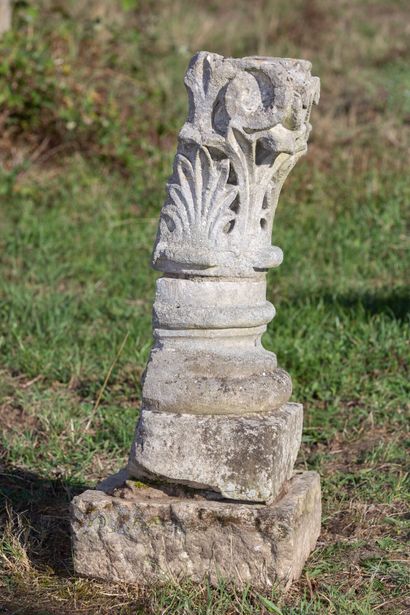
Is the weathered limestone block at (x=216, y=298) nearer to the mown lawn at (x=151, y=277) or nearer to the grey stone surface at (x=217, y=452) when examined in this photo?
the grey stone surface at (x=217, y=452)

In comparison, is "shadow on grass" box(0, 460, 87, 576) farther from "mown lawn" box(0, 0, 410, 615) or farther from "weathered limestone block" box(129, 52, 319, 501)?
"weathered limestone block" box(129, 52, 319, 501)

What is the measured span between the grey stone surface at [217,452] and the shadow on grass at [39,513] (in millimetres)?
624

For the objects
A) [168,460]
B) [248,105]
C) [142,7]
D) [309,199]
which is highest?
[142,7]

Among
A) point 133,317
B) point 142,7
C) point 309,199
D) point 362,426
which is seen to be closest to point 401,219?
point 309,199

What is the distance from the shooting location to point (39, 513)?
171 inches

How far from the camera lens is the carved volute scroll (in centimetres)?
342

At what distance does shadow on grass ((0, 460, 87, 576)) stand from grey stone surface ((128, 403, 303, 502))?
624 millimetres

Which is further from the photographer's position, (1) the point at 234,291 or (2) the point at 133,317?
(2) the point at 133,317

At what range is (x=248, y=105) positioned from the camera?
343cm

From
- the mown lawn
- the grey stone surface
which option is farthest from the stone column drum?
the mown lawn

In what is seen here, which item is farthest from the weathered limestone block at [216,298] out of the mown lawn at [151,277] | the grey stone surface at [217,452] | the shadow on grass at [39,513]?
the shadow on grass at [39,513]

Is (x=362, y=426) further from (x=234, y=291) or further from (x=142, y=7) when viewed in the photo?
(x=142, y=7)

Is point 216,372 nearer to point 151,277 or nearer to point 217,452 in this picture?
point 217,452

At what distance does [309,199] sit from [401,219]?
835 mm
